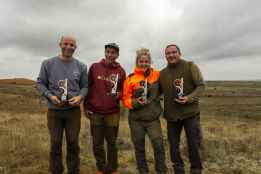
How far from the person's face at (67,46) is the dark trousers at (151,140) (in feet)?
5.66

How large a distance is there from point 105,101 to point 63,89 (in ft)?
2.63

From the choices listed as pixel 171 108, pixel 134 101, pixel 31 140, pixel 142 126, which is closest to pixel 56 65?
pixel 134 101

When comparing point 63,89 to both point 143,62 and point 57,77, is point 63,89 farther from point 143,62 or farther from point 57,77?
point 143,62

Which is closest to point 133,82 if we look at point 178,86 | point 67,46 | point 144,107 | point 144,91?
point 144,91

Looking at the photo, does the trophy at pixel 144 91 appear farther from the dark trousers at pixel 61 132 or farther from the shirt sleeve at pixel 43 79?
the shirt sleeve at pixel 43 79

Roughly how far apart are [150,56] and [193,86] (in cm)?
95

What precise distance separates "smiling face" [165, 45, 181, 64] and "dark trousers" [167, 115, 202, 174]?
42.7 inches

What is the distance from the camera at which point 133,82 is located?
507 cm

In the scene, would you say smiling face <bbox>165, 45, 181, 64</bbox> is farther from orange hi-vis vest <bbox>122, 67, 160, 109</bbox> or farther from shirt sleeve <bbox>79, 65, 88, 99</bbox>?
shirt sleeve <bbox>79, 65, 88, 99</bbox>

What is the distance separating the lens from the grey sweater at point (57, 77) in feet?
16.2

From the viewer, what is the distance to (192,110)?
491 cm

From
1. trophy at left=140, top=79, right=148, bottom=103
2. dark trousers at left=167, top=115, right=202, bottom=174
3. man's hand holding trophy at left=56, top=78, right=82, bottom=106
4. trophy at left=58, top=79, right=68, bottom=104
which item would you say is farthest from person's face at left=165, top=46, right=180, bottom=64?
trophy at left=58, top=79, right=68, bottom=104

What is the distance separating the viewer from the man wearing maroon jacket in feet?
16.9

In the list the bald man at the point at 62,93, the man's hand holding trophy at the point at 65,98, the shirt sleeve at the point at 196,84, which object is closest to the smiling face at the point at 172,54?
the shirt sleeve at the point at 196,84
